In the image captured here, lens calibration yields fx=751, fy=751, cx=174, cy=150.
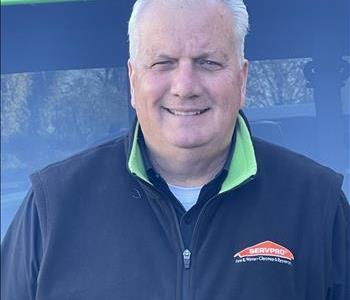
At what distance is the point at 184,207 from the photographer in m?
2.32

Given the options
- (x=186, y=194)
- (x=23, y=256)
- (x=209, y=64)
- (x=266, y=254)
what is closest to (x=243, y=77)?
(x=209, y=64)

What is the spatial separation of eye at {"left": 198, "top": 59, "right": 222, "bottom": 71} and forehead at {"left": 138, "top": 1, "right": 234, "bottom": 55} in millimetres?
30

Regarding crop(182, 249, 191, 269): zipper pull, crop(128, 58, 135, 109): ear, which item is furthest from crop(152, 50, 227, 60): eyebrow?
crop(182, 249, 191, 269): zipper pull

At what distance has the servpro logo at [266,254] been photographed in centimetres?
223

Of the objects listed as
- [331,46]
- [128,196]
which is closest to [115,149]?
[128,196]

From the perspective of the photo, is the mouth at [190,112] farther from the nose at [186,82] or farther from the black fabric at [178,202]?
the black fabric at [178,202]

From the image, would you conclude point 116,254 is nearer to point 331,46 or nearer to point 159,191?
point 159,191

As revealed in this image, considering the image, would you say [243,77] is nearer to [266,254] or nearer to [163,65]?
[163,65]

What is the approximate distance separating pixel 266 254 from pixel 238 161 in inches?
12.0

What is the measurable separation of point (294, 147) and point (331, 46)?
35 centimetres

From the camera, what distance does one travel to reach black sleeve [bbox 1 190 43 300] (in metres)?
2.28

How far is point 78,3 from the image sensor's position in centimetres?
247

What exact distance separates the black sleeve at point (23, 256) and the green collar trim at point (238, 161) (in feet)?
1.13

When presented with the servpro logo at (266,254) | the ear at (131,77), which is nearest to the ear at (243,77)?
the ear at (131,77)
